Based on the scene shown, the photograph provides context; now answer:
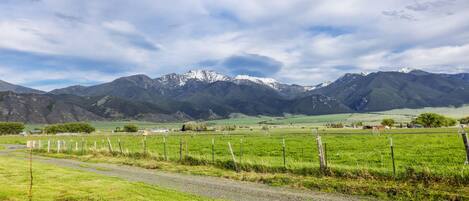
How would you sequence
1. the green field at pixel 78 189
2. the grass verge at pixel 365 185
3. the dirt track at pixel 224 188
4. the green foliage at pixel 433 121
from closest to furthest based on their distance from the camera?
the grass verge at pixel 365 185, the green field at pixel 78 189, the dirt track at pixel 224 188, the green foliage at pixel 433 121

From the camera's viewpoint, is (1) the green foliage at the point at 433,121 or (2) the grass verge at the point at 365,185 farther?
(1) the green foliage at the point at 433,121

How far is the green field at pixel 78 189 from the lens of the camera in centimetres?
2016

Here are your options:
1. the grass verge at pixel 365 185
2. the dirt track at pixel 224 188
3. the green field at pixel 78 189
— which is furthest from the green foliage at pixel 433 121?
the green field at pixel 78 189

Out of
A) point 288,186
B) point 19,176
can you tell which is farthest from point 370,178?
point 19,176

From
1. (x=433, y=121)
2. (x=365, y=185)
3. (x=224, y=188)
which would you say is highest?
(x=433, y=121)

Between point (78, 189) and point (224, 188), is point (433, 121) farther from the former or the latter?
point (78, 189)

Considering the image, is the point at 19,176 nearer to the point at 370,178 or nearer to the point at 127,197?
the point at 127,197

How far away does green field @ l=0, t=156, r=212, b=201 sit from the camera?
66.1 feet

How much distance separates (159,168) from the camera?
35.1 m

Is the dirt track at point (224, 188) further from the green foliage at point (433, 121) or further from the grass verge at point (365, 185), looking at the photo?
the green foliage at point (433, 121)

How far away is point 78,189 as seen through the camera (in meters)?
22.5

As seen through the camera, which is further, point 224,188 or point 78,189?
point 224,188

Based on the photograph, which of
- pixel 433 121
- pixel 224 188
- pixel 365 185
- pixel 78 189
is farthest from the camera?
pixel 433 121

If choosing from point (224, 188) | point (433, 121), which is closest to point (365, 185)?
point (224, 188)
